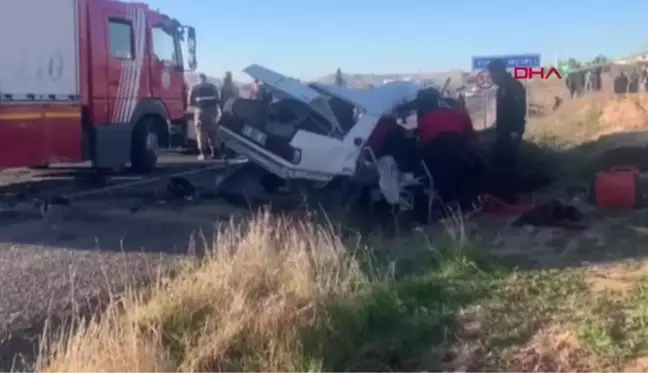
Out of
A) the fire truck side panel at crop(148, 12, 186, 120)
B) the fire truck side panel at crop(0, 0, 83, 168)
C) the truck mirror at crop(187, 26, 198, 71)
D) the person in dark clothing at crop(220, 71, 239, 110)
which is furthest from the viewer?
the person in dark clothing at crop(220, 71, 239, 110)

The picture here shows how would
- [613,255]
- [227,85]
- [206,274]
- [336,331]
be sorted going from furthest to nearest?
[227,85] < [613,255] < [206,274] < [336,331]

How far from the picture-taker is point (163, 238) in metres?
10.1

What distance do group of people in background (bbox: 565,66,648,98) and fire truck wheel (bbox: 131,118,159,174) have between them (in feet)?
70.6

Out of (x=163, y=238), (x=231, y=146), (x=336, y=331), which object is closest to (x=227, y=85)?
(x=231, y=146)

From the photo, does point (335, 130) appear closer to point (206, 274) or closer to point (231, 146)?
point (231, 146)

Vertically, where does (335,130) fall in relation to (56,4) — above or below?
below

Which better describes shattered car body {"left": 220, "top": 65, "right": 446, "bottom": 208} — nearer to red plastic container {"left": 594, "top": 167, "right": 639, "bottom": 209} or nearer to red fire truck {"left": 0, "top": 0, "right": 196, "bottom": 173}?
red plastic container {"left": 594, "top": 167, "right": 639, "bottom": 209}

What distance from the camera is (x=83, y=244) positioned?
32.3 feet

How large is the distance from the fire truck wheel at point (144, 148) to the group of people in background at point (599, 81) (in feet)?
70.6

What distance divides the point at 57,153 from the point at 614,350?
1029 centimetres

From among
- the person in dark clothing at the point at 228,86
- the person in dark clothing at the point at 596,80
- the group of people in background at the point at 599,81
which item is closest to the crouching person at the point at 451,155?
the person in dark clothing at the point at 228,86

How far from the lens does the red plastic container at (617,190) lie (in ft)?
35.6

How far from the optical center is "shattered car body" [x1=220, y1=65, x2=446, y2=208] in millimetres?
11688

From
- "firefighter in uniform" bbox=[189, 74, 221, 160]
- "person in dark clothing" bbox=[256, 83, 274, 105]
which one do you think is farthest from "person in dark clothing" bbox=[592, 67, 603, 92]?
"person in dark clothing" bbox=[256, 83, 274, 105]
